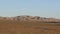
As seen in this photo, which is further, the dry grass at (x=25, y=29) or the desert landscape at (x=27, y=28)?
the desert landscape at (x=27, y=28)

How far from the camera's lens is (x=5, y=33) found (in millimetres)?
14336

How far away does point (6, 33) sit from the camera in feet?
47.1

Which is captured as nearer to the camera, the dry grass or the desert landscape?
the dry grass

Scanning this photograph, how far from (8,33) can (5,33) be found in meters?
0.24

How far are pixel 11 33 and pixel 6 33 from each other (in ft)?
1.31

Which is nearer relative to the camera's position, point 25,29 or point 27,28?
point 25,29

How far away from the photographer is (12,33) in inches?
562

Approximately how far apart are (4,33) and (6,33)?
15 centimetres

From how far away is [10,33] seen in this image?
1423 cm

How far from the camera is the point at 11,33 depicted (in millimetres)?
14258

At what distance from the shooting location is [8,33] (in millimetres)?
14266

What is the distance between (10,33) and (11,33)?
0.25ft

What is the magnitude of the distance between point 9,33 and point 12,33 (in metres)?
0.23

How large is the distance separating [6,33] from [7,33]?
0.11m
